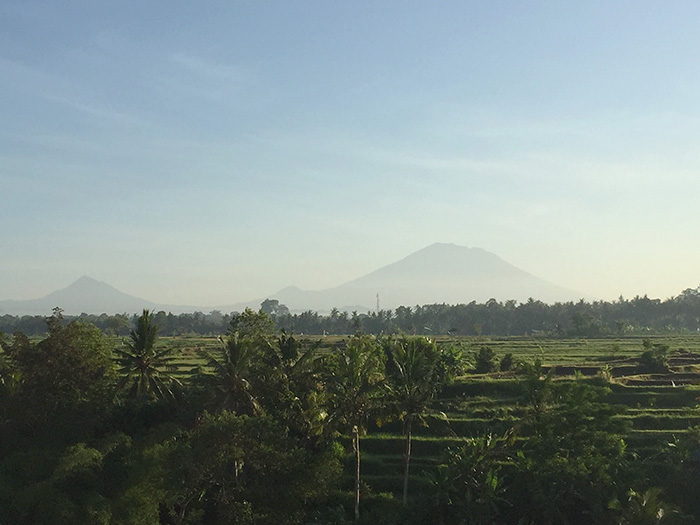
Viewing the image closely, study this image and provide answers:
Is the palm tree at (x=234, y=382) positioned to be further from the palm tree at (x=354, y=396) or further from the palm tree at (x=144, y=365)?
the palm tree at (x=354, y=396)

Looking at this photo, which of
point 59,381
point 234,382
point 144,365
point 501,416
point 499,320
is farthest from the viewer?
point 499,320

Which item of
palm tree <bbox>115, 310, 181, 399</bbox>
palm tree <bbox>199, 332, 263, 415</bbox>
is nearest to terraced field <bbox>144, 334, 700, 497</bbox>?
palm tree <bbox>115, 310, 181, 399</bbox>

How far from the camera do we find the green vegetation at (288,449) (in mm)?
26938

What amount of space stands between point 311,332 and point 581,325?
6902cm

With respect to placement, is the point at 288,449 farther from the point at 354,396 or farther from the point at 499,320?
the point at 499,320

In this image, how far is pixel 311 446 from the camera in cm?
3234

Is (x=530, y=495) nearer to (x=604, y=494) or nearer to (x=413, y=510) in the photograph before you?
(x=604, y=494)

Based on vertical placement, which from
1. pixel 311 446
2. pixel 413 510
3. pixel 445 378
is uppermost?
pixel 445 378

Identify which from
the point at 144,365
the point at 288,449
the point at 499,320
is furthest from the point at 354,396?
the point at 499,320

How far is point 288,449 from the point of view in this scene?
29.2 m

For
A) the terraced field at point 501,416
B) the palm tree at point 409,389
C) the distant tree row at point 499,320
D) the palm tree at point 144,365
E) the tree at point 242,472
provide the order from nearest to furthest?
1. the tree at point 242,472
2. the palm tree at point 409,389
3. the palm tree at point 144,365
4. the terraced field at point 501,416
5. the distant tree row at point 499,320

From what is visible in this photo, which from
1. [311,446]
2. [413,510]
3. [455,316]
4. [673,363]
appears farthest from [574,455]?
[455,316]

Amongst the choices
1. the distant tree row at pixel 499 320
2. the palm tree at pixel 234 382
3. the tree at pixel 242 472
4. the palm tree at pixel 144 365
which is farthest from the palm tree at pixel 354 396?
the distant tree row at pixel 499 320

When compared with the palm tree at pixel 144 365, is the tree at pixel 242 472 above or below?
below
